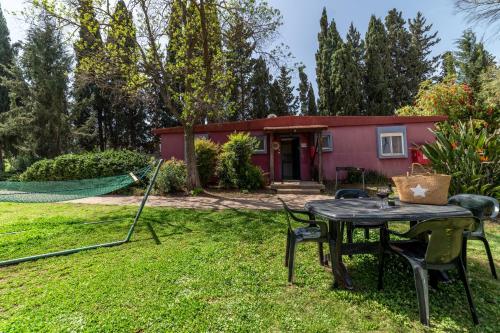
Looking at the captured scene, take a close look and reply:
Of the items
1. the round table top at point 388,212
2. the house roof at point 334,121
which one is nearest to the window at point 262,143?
the house roof at point 334,121

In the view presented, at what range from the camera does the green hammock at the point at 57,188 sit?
425cm

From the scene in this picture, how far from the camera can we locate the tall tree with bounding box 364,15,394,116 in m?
20.0

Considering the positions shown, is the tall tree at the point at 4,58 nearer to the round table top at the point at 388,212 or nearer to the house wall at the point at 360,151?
the house wall at the point at 360,151

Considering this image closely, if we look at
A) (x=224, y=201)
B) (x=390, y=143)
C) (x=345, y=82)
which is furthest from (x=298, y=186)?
(x=345, y=82)

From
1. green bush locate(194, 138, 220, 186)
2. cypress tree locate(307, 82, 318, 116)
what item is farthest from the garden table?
cypress tree locate(307, 82, 318, 116)

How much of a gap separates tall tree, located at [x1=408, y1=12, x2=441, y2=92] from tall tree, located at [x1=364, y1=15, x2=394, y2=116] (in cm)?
403

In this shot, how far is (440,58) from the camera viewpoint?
24.9m

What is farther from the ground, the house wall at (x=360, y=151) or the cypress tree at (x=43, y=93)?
the cypress tree at (x=43, y=93)

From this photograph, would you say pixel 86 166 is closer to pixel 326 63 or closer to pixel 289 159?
pixel 289 159

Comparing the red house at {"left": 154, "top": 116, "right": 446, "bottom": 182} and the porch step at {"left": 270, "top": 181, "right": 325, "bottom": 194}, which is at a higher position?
the red house at {"left": 154, "top": 116, "right": 446, "bottom": 182}

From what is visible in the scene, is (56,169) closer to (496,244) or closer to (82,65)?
(82,65)

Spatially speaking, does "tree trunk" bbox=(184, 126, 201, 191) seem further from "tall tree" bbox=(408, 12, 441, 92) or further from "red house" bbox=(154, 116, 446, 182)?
"tall tree" bbox=(408, 12, 441, 92)

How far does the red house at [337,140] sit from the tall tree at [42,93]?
10.0 meters

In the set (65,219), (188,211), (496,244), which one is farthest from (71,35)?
(496,244)
